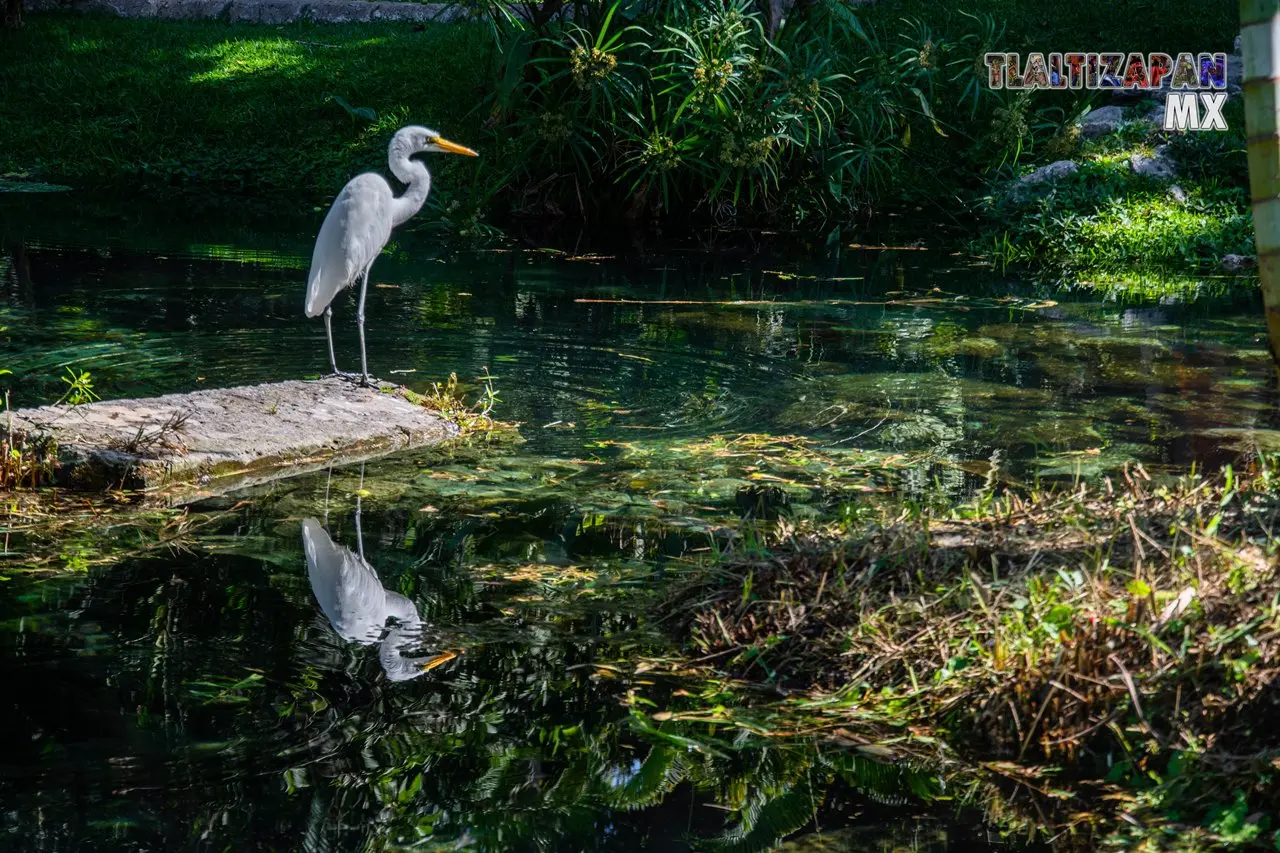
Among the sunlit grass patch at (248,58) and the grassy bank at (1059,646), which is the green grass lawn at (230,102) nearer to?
the sunlit grass patch at (248,58)

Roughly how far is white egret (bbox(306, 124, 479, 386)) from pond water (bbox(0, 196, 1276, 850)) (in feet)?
2.07

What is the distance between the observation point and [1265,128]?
323 centimetres

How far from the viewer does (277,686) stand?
→ 338 centimetres

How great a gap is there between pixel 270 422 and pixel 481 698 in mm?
2634

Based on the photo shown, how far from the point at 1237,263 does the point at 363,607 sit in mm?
8784

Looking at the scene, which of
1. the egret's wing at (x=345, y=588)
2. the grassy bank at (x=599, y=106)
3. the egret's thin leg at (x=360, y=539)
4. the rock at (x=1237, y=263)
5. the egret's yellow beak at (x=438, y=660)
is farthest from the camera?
the grassy bank at (x=599, y=106)

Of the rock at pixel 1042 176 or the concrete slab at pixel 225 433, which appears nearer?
the concrete slab at pixel 225 433

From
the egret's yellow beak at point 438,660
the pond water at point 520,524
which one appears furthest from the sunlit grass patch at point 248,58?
the egret's yellow beak at point 438,660

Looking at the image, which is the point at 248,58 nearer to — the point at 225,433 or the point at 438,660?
the point at 225,433

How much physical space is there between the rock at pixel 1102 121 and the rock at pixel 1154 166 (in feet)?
2.32

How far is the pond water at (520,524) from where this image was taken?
9.42 ft

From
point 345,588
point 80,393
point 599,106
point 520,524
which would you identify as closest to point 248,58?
point 599,106

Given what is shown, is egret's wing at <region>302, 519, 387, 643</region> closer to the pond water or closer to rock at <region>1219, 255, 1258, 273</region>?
the pond water

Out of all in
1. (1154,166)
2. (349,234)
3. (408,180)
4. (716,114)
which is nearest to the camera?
(349,234)
